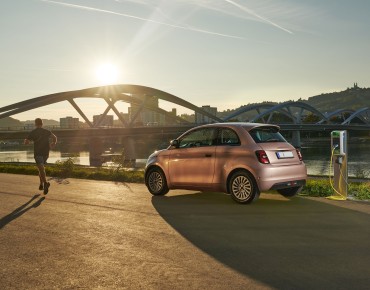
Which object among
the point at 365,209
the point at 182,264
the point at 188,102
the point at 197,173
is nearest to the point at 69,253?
the point at 182,264

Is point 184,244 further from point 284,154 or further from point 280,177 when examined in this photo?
point 284,154

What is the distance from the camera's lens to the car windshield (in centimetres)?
928

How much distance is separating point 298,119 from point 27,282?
126m

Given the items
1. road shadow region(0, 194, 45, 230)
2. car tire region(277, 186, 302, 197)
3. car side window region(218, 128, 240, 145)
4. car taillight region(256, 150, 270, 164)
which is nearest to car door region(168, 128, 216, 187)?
car side window region(218, 128, 240, 145)

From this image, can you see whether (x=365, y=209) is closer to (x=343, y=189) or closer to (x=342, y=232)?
(x=343, y=189)

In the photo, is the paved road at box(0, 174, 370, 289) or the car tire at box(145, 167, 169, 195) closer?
the paved road at box(0, 174, 370, 289)

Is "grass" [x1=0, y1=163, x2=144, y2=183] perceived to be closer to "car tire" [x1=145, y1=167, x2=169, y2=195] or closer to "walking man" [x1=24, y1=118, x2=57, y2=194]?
"car tire" [x1=145, y1=167, x2=169, y2=195]

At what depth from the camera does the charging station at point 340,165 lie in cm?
1004

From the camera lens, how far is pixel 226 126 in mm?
9742

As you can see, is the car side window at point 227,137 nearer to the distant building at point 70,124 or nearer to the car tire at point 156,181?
the car tire at point 156,181

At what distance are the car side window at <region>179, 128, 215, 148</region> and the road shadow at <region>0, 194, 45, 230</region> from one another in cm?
343

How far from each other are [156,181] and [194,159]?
1441 millimetres

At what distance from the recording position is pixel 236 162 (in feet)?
29.8

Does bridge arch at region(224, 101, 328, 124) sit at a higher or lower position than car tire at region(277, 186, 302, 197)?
higher
